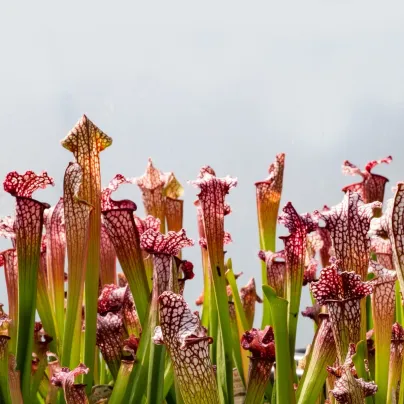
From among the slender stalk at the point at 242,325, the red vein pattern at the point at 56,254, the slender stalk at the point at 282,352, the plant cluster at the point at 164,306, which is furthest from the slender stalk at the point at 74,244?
the slender stalk at the point at 242,325

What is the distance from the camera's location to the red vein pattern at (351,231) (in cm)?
69

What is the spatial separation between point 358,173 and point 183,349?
664 mm

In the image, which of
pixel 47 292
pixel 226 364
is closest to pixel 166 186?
pixel 47 292

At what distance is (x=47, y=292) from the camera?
0.90 m

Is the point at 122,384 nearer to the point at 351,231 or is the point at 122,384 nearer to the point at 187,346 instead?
the point at 187,346

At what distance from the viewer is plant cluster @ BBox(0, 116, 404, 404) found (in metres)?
0.61

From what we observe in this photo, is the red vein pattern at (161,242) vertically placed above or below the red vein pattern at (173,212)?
below

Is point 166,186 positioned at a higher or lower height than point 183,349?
higher

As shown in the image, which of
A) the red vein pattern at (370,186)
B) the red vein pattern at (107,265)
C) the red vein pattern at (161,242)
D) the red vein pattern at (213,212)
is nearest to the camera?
the red vein pattern at (161,242)

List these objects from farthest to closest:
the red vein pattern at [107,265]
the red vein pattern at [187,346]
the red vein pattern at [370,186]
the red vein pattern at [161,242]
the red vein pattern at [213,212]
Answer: the red vein pattern at [370,186] → the red vein pattern at [107,265] → the red vein pattern at [213,212] → the red vein pattern at [161,242] → the red vein pattern at [187,346]

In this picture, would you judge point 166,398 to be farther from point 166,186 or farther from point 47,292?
point 166,186

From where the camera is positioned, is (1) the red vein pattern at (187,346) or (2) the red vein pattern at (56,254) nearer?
(1) the red vein pattern at (187,346)

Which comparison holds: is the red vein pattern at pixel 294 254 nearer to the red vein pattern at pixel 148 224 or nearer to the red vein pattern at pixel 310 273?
the red vein pattern at pixel 310 273

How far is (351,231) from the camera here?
2.28ft
